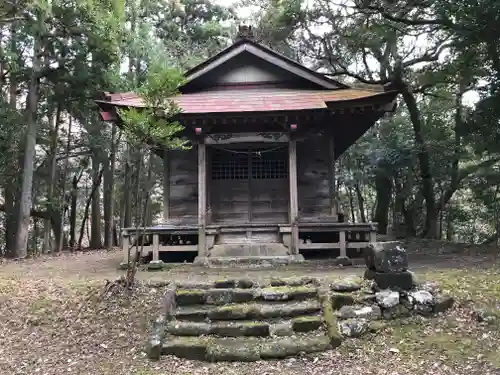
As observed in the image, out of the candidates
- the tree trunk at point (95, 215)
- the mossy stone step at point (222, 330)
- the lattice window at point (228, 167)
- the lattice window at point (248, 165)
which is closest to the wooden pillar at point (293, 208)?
the lattice window at point (248, 165)

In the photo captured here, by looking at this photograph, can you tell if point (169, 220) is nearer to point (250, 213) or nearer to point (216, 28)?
point (250, 213)

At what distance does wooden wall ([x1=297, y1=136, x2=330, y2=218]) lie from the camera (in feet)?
42.8

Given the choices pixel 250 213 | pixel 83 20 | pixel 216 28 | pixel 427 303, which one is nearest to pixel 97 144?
pixel 83 20

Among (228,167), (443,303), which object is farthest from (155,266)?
(443,303)

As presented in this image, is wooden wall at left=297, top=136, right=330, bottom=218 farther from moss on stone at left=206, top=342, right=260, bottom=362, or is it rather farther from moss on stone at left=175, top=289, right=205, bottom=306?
moss on stone at left=206, top=342, right=260, bottom=362

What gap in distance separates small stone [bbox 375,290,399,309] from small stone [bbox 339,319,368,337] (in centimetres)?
53

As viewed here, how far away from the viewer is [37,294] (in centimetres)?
792

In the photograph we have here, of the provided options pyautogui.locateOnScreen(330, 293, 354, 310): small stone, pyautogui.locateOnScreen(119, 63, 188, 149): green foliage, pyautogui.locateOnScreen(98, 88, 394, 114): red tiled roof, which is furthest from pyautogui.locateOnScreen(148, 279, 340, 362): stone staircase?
pyautogui.locateOnScreen(98, 88, 394, 114): red tiled roof

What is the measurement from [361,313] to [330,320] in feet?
1.80

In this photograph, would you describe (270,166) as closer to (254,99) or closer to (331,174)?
(331,174)

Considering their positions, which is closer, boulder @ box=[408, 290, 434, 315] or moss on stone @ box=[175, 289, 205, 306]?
boulder @ box=[408, 290, 434, 315]

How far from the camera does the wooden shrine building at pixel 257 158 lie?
438 inches

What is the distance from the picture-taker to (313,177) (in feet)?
43.2

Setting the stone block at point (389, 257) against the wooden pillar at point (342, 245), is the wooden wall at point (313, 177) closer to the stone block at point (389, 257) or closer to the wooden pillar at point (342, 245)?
the wooden pillar at point (342, 245)
